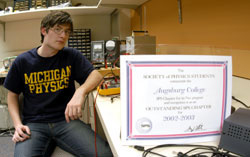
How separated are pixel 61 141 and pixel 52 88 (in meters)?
0.35

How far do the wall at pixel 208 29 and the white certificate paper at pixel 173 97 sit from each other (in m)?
0.16

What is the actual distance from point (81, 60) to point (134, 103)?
0.82m

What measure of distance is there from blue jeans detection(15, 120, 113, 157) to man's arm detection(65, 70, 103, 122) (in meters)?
0.15

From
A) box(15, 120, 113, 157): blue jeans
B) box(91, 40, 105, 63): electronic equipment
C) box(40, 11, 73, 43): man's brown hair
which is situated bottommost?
box(15, 120, 113, 157): blue jeans

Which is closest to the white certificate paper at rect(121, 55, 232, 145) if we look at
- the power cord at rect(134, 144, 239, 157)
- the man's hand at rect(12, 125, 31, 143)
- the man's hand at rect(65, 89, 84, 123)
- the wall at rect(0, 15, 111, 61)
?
the power cord at rect(134, 144, 239, 157)

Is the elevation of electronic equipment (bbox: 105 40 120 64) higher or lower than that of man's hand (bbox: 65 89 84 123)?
higher

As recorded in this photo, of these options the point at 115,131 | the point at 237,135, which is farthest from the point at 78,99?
the point at 237,135

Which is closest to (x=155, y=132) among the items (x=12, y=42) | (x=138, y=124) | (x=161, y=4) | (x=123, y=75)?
(x=138, y=124)

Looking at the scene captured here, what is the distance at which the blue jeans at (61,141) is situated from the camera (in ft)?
2.81

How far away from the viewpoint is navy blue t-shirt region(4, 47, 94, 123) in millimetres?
→ 1072

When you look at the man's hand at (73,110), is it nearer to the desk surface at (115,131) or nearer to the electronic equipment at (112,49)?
the desk surface at (115,131)

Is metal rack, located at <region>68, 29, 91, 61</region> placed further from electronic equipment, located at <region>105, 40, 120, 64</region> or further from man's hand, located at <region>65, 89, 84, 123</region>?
man's hand, located at <region>65, 89, 84, 123</region>

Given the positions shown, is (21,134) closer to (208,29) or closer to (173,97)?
(173,97)

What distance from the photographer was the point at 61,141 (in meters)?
0.96
